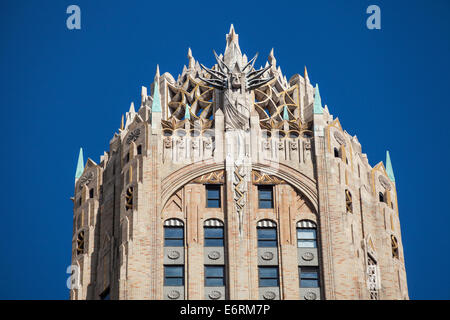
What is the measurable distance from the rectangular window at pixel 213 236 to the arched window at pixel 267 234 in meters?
1.97

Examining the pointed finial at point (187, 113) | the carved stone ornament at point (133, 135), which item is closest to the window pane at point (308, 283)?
the pointed finial at point (187, 113)

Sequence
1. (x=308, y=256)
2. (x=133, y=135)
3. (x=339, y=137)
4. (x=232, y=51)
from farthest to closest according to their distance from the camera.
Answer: (x=232, y=51) < (x=339, y=137) < (x=133, y=135) < (x=308, y=256)

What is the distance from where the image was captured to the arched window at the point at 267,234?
4077 inches

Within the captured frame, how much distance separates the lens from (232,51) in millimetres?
112938

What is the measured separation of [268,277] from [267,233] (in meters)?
2.65

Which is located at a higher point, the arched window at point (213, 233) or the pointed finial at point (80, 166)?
the pointed finial at point (80, 166)

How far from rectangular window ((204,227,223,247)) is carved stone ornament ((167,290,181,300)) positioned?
11.1 feet

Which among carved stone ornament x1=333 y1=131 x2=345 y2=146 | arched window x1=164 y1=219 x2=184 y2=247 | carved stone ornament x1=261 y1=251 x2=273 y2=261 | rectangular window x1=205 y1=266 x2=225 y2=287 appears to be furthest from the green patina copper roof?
carved stone ornament x1=261 y1=251 x2=273 y2=261

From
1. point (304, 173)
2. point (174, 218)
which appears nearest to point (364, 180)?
point (304, 173)

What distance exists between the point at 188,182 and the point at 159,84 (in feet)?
27.4

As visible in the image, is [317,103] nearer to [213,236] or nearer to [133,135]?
[133,135]

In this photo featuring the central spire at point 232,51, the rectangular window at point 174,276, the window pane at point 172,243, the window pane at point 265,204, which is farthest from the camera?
the central spire at point 232,51

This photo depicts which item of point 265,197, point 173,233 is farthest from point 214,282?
point 265,197

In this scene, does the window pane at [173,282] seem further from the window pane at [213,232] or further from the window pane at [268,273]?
the window pane at [268,273]
